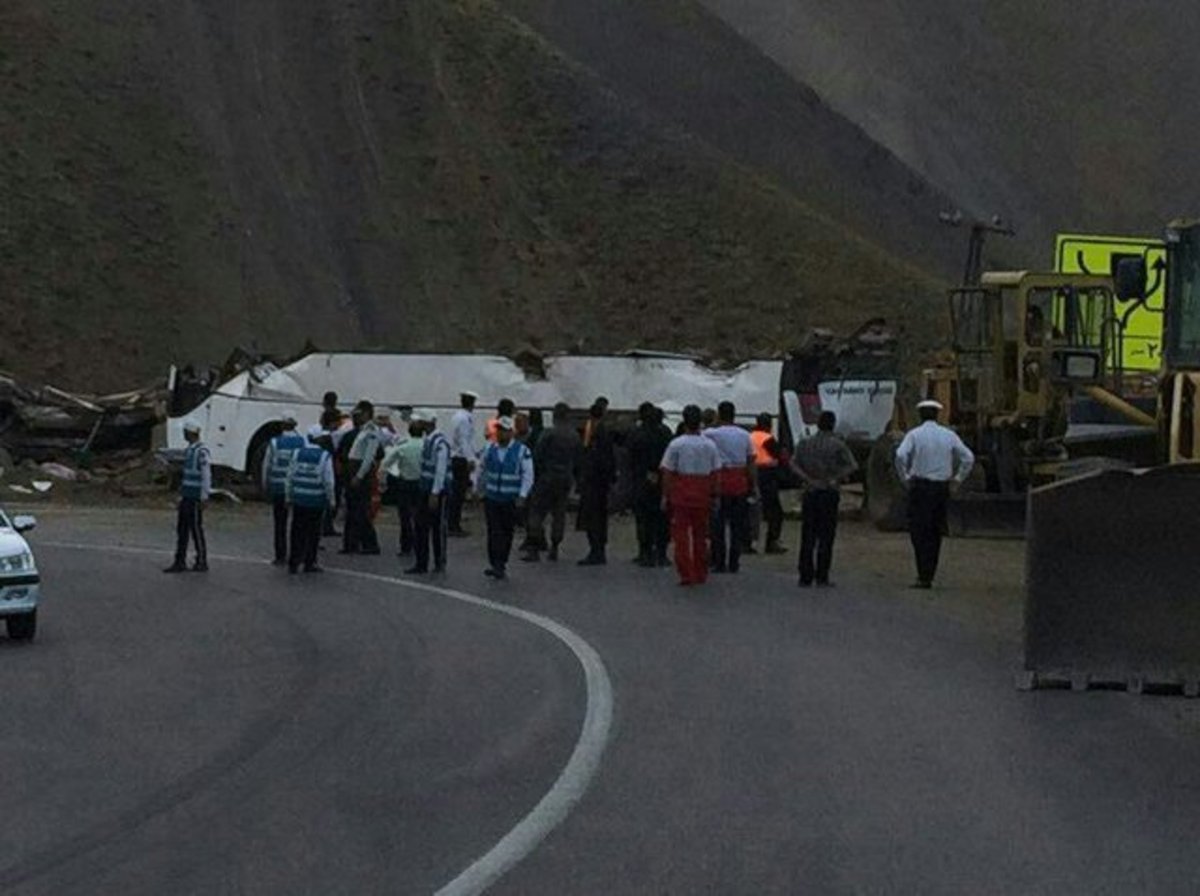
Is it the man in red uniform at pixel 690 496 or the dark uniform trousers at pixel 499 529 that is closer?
the man in red uniform at pixel 690 496

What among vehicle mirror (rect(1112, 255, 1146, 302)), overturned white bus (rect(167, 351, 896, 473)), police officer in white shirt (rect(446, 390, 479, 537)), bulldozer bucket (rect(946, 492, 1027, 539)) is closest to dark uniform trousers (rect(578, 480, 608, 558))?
police officer in white shirt (rect(446, 390, 479, 537))

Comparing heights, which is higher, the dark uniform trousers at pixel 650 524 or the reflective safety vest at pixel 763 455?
the reflective safety vest at pixel 763 455

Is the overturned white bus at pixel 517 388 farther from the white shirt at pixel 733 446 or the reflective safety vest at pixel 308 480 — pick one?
the reflective safety vest at pixel 308 480

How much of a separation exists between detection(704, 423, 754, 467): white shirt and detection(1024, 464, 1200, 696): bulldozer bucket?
9.66 metres

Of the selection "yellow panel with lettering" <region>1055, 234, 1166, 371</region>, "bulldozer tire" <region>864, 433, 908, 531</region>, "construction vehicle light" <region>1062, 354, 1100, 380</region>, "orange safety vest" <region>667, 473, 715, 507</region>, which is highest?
"yellow panel with lettering" <region>1055, 234, 1166, 371</region>

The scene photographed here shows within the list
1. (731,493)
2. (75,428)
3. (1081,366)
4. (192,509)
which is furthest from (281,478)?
(75,428)

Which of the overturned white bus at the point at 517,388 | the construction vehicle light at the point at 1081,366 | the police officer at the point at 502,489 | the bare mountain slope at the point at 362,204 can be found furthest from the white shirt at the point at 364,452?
the bare mountain slope at the point at 362,204

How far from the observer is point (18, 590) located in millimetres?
17609

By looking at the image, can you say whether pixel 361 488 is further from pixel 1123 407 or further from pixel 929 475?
pixel 1123 407

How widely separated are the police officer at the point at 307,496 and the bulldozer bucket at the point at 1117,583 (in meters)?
10.7

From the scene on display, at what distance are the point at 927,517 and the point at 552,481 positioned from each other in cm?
535

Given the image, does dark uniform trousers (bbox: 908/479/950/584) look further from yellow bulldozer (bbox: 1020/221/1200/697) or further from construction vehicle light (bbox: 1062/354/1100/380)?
yellow bulldozer (bbox: 1020/221/1200/697)

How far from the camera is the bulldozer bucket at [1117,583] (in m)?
14.3

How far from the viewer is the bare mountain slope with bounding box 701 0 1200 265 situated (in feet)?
251
